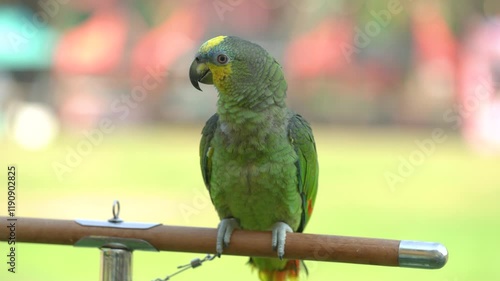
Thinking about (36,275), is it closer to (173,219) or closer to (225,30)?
(173,219)

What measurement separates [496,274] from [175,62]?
5058 millimetres

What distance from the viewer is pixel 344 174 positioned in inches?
232

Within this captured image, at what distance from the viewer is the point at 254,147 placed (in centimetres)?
155

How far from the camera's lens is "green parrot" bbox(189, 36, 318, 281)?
150 centimetres

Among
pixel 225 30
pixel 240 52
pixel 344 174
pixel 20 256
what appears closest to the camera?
pixel 240 52

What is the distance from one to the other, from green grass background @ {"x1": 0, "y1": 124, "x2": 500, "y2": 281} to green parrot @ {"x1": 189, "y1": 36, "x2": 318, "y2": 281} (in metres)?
0.65

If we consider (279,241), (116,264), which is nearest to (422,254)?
(279,241)

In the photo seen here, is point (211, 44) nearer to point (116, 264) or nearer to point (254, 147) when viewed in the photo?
point (254, 147)

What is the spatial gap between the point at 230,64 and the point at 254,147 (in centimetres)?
18

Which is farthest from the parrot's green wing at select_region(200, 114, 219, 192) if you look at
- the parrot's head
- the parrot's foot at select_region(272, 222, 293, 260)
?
the parrot's foot at select_region(272, 222, 293, 260)

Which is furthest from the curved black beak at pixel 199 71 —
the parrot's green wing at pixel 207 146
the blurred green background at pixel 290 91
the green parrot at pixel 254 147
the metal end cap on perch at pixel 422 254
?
the blurred green background at pixel 290 91

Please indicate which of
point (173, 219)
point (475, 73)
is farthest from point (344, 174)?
point (475, 73)

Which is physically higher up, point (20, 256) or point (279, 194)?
point (20, 256)

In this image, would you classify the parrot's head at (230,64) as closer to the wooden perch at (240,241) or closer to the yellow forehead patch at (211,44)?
the yellow forehead patch at (211,44)
